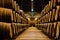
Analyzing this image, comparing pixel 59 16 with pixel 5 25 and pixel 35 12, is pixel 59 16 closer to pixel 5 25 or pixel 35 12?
pixel 5 25

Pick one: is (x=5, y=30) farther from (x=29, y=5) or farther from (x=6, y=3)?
(x=29, y=5)

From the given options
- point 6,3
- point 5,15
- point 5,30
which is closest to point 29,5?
point 6,3

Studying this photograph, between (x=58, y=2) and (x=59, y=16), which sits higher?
(x=58, y=2)

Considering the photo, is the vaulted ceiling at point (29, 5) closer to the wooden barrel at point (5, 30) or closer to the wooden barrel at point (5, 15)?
the wooden barrel at point (5, 15)

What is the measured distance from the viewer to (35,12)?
22.1 m

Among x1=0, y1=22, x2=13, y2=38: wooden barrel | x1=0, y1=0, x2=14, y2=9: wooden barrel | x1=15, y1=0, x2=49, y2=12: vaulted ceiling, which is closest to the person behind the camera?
x1=0, y1=22, x2=13, y2=38: wooden barrel

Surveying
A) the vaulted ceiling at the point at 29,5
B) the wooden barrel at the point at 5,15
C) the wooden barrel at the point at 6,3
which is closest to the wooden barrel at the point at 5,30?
the wooden barrel at the point at 5,15

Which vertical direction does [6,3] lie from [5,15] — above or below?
above

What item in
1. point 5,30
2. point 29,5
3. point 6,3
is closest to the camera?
point 5,30

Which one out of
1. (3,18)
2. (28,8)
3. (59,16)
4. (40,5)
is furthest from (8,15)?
(28,8)

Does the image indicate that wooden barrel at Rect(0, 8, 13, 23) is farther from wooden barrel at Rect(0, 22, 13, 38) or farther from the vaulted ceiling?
the vaulted ceiling

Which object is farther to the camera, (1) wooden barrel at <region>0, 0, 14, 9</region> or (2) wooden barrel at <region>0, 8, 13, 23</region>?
(1) wooden barrel at <region>0, 0, 14, 9</region>

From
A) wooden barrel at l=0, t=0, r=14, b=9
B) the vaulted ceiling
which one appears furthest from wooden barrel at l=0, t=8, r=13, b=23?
the vaulted ceiling

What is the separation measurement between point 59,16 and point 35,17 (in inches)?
763
